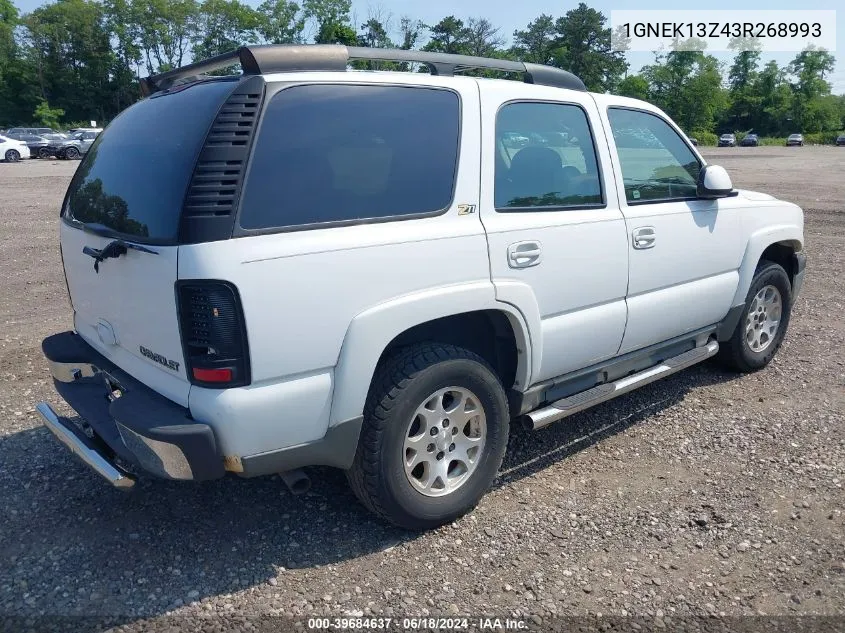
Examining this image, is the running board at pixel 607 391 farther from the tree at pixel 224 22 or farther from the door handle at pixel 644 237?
the tree at pixel 224 22

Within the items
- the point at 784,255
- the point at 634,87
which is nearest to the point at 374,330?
the point at 784,255

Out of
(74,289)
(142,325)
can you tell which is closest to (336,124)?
(142,325)

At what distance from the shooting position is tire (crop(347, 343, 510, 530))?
2.94 meters

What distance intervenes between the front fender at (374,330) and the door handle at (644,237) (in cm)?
127

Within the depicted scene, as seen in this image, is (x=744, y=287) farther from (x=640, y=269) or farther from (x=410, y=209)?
(x=410, y=209)

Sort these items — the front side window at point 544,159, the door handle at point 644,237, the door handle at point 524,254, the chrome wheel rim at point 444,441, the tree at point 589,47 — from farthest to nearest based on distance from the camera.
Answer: the tree at point 589,47 < the door handle at point 644,237 < the front side window at point 544,159 < the door handle at point 524,254 < the chrome wheel rim at point 444,441

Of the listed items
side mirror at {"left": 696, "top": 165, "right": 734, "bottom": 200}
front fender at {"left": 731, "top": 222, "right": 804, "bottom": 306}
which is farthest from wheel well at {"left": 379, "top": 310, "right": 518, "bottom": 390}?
front fender at {"left": 731, "top": 222, "right": 804, "bottom": 306}

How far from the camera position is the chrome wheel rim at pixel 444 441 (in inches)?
124

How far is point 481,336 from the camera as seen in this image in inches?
139

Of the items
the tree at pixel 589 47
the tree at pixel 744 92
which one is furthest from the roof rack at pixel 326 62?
the tree at pixel 744 92

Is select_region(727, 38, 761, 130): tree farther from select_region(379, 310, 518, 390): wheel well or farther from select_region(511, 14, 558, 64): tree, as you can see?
select_region(379, 310, 518, 390): wheel well

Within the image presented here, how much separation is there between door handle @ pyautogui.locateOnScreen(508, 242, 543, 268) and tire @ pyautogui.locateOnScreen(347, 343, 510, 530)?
479 mm

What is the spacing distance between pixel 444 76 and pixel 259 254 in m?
1.39

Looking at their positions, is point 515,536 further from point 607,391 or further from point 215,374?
point 215,374
